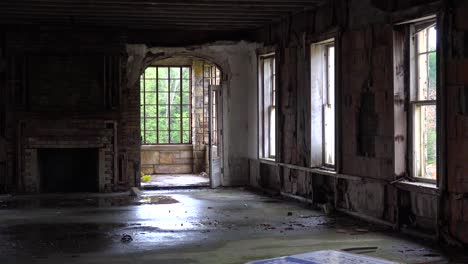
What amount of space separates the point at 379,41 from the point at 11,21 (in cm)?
702

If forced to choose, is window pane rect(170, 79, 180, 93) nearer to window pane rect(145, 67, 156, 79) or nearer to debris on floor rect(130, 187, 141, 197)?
window pane rect(145, 67, 156, 79)

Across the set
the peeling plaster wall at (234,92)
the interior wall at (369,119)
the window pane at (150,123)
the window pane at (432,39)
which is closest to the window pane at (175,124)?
the window pane at (150,123)

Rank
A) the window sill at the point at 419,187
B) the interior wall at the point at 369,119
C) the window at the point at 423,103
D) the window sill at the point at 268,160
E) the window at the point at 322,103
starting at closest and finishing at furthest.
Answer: the interior wall at the point at 369,119, the window sill at the point at 419,187, the window at the point at 423,103, the window at the point at 322,103, the window sill at the point at 268,160

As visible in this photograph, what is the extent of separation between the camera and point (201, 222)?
27.5 ft

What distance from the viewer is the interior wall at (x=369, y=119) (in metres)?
6.56

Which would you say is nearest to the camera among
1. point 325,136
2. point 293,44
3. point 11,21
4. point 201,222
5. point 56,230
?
point 56,230

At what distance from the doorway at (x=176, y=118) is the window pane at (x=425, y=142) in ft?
28.1

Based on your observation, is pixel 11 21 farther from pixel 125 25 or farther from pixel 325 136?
pixel 325 136

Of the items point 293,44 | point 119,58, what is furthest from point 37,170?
point 293,44

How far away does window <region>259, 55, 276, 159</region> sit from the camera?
12.1 m

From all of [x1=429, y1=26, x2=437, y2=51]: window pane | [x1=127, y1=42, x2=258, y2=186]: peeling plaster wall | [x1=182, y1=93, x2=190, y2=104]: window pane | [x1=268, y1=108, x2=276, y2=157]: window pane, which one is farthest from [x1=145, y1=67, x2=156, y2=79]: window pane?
[x1=429, y1=26, x2=437, y2=51]: window pane

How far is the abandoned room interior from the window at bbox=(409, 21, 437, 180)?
2 centimetres

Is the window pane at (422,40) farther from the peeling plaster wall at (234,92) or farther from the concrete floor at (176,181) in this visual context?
the concrete floor at (176,181)

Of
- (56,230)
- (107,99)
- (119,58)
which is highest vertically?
(119,58)
